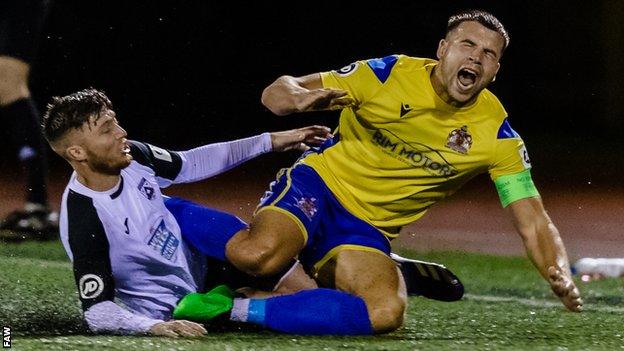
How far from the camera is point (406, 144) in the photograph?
187 inches

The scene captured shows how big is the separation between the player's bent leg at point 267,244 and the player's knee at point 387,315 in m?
0.39

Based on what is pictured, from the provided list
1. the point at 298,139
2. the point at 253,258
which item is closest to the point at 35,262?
the point at 298,139

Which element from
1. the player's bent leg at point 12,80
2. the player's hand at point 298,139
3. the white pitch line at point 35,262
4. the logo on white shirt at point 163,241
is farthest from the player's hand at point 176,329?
the player's bent leg at point 12,80

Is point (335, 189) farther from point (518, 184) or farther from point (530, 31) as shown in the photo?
point (530, 31)

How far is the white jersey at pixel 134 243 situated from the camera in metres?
4.22

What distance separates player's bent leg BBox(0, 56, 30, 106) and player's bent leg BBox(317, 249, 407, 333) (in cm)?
293

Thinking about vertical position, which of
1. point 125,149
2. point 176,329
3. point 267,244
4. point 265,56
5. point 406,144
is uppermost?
point 265,56

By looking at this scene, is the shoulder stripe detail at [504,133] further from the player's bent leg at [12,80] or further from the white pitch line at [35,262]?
the player's bent leg at [12,80]

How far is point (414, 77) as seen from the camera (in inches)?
189

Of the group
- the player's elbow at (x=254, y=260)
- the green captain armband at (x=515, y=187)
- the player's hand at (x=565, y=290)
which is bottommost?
the player's elbow at (x=254, y=260)

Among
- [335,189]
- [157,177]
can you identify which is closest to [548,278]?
[335,189]

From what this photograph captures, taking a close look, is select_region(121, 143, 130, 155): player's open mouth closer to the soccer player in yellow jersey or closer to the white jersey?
the white jersey

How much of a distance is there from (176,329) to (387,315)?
30.0 inches

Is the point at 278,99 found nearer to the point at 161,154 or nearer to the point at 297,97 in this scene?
the point at 297,97
